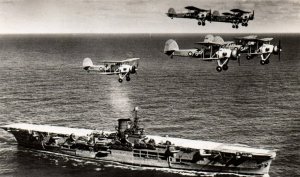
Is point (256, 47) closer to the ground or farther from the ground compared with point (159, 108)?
farther from the ground

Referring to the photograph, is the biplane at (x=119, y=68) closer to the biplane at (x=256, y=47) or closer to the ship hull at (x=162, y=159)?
the biplane at (x=256, y=47)

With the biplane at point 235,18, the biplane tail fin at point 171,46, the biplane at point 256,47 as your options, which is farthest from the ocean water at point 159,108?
the biplane at point 235,18

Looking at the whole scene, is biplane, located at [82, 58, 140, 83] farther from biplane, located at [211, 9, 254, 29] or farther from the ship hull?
the ship hull

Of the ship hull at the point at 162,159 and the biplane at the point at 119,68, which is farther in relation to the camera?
the ship hull at the point at 162,159

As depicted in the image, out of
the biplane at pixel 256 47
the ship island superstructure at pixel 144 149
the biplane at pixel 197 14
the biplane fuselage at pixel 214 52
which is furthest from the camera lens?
the ship island superstructure at pixel 144 149

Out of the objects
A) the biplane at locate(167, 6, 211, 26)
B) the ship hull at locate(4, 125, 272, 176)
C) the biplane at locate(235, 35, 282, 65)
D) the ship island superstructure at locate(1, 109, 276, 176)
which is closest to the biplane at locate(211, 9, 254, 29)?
the biplane at locate(167, 6, 211, 26)

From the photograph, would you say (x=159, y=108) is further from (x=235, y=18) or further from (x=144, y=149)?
(x=235, y=18)

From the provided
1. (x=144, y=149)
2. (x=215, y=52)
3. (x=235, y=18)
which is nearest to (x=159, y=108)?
(x=144, y=149)

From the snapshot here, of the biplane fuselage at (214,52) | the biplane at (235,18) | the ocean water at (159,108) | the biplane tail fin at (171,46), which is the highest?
the biplane at (235,18)
